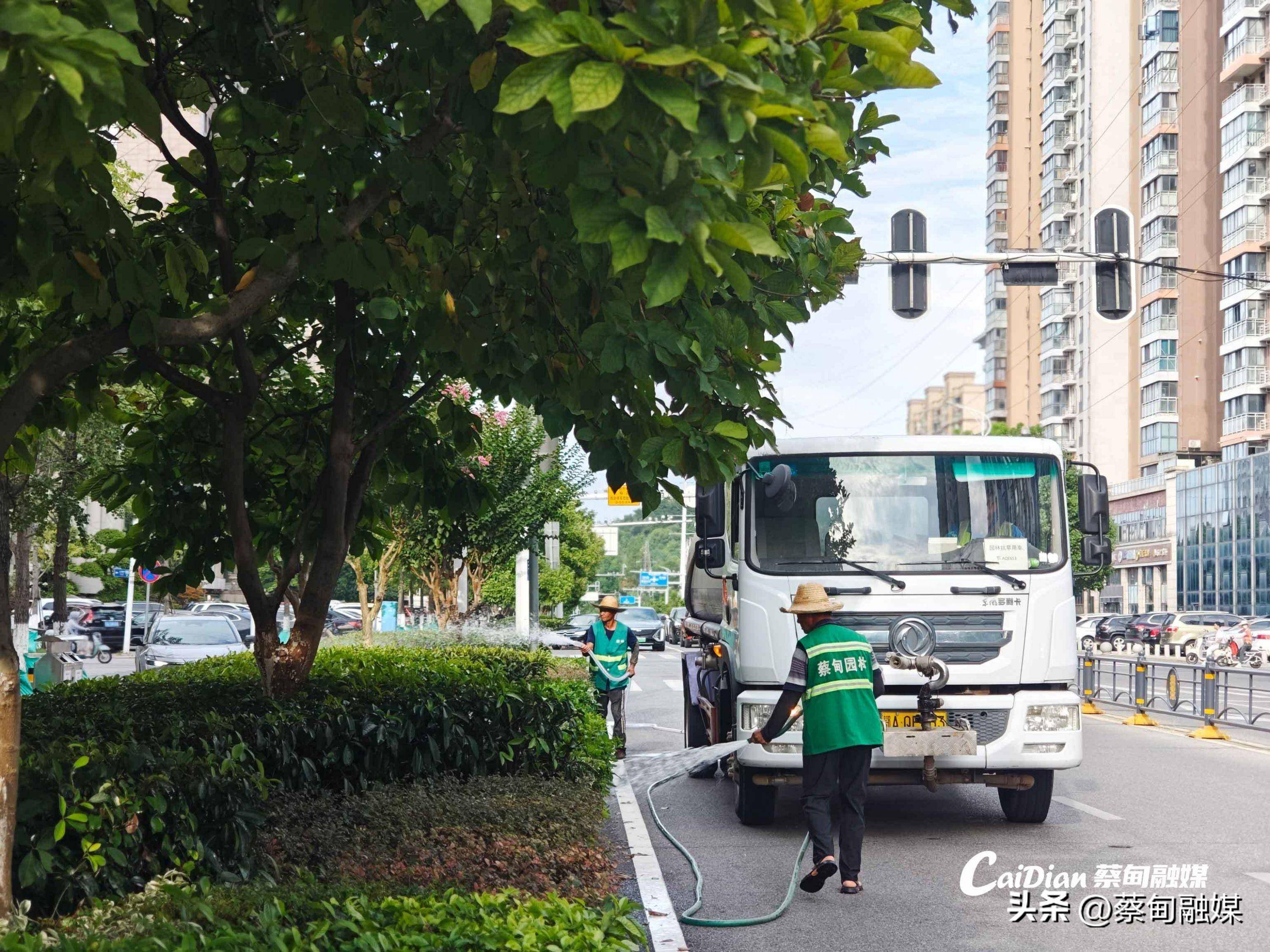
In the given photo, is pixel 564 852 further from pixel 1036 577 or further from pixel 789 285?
pixel 1036 577

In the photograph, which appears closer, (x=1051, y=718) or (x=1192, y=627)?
(x=1051, y=718)

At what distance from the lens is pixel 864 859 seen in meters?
9.59

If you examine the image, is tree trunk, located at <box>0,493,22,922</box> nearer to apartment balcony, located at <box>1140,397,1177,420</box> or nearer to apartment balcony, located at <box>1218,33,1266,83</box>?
apartment balcony, located at <box>1218,33,1266,83</box>

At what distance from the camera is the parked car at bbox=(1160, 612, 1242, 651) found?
Answer: 5416 centimetres

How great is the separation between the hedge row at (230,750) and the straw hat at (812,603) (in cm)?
190

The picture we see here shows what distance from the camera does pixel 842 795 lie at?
828cm

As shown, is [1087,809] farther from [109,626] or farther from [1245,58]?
[1245,58]

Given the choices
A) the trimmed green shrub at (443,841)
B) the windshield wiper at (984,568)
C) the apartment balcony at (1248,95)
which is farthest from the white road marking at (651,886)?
the apartment balcony at (1248,95)

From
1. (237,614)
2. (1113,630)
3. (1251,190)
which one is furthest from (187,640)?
(1251,190)

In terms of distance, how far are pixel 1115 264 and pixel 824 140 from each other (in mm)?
13340

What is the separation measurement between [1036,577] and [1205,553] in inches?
2591

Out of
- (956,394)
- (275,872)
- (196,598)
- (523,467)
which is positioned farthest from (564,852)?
(956,394)

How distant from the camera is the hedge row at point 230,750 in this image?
5.45 m

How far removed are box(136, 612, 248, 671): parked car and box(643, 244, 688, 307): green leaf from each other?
A: 79.5 ft
